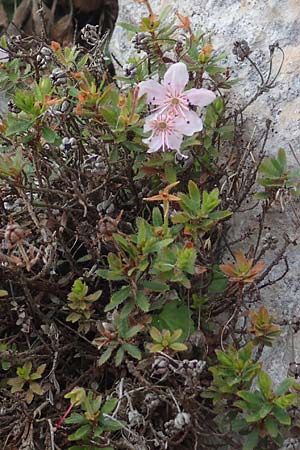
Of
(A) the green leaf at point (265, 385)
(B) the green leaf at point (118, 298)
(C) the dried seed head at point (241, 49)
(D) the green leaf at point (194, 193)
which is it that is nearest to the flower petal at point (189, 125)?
(D) the green leaf at point (194, 193)

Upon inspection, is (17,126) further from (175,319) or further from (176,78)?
(175,319)

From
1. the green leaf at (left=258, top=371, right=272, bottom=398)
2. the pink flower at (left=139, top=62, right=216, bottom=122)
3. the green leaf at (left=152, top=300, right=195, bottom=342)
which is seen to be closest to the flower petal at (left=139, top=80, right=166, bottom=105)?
the pink flower at (left=139, top=62, right=216, bottom=122)

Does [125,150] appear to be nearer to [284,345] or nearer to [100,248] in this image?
[100,248]

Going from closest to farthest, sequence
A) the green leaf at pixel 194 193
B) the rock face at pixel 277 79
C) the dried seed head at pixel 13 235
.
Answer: the dried seed head at pixel 13 235 < the green leaf at pixel 194 193 < the rock face at pixel 277 79

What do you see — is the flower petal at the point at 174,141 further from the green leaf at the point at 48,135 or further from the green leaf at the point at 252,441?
the green leaf at the point at 252,441

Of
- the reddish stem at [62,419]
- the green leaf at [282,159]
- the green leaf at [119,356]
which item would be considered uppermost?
the green leaf at [282,159]
